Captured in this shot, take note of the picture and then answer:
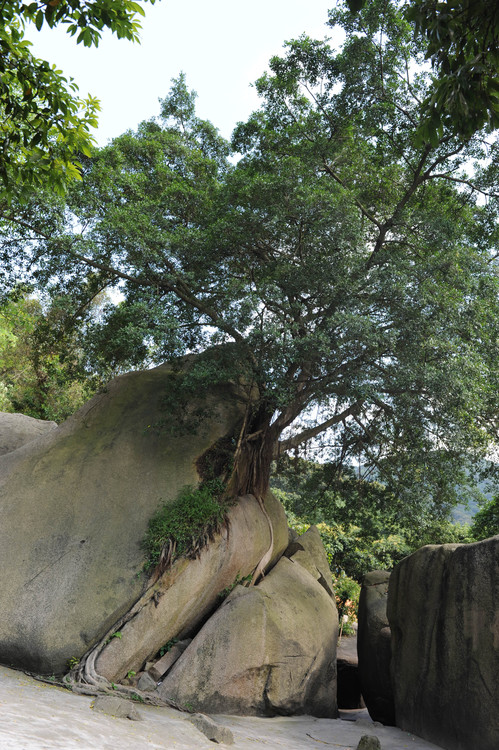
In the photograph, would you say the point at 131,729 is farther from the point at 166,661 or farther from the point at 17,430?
the point at 17,430

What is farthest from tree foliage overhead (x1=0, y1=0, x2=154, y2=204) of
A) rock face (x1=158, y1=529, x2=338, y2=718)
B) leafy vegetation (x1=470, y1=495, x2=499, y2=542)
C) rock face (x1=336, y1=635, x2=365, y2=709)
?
leafy vegetation (x1=470, y1=495, x2=499, y2=542)

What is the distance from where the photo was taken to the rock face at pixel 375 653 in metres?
10.1

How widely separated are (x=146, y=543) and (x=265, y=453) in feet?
11.7

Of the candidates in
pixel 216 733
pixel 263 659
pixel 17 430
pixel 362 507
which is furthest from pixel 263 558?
pixel 17 430

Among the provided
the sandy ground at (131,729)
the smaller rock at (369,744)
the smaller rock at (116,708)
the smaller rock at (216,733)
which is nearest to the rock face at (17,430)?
the sandy ground at (131,729)

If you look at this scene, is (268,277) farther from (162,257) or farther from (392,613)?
(392,613)

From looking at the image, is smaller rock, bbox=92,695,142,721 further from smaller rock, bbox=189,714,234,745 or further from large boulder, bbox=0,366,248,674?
large boulder, bbox=0,366,248,674

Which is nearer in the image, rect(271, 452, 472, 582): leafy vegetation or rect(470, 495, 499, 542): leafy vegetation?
rect(271, 452, 472, 582): leafy vegetation

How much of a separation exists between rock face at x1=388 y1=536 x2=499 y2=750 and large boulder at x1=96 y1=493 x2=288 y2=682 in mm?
3017

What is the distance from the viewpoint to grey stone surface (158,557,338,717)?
26.3ft

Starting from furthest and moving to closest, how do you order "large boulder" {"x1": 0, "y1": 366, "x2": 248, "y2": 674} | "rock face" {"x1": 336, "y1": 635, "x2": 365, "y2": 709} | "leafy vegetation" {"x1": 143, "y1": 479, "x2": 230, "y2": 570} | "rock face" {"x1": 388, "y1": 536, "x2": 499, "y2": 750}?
"rock face" {"x1": 336, "y1": 635, "x2": 365, "y2": 709}, "leafy vegetation" {"x1": 143, "y1": 479, "x2": 230, "y2": 570}, "large boulder" {"x1": 0, "y1": 366, "x2": 248, "y2": 674}, "rock face" {"x1": 388, "y1": 536, "x2": 499, "y2": 750}

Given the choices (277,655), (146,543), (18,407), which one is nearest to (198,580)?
(146,543)

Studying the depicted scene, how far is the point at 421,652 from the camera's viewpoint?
8.12 meters

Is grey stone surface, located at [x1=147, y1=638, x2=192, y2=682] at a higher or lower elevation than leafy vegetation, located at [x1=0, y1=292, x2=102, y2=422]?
lower
